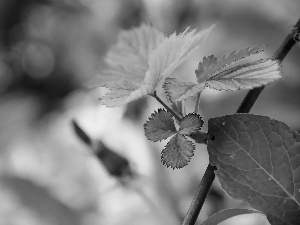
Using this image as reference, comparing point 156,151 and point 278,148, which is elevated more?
→ point 156,151

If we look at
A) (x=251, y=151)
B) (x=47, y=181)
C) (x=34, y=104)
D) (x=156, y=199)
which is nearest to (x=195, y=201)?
(x=251, y=151)

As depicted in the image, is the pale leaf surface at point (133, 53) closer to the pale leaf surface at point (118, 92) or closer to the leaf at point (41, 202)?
the pale leaf surface at point (118, 92)

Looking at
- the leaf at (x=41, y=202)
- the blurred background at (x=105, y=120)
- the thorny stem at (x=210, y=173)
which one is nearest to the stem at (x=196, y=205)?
the thorny stem at (x=210, y=173)

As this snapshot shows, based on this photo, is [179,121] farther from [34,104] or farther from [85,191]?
[34,104]

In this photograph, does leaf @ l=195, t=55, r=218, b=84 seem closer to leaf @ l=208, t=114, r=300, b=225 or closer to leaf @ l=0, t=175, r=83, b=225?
leaf @ l=208, t=114, r=300, b=225

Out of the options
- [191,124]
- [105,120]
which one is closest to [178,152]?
[191,124]
